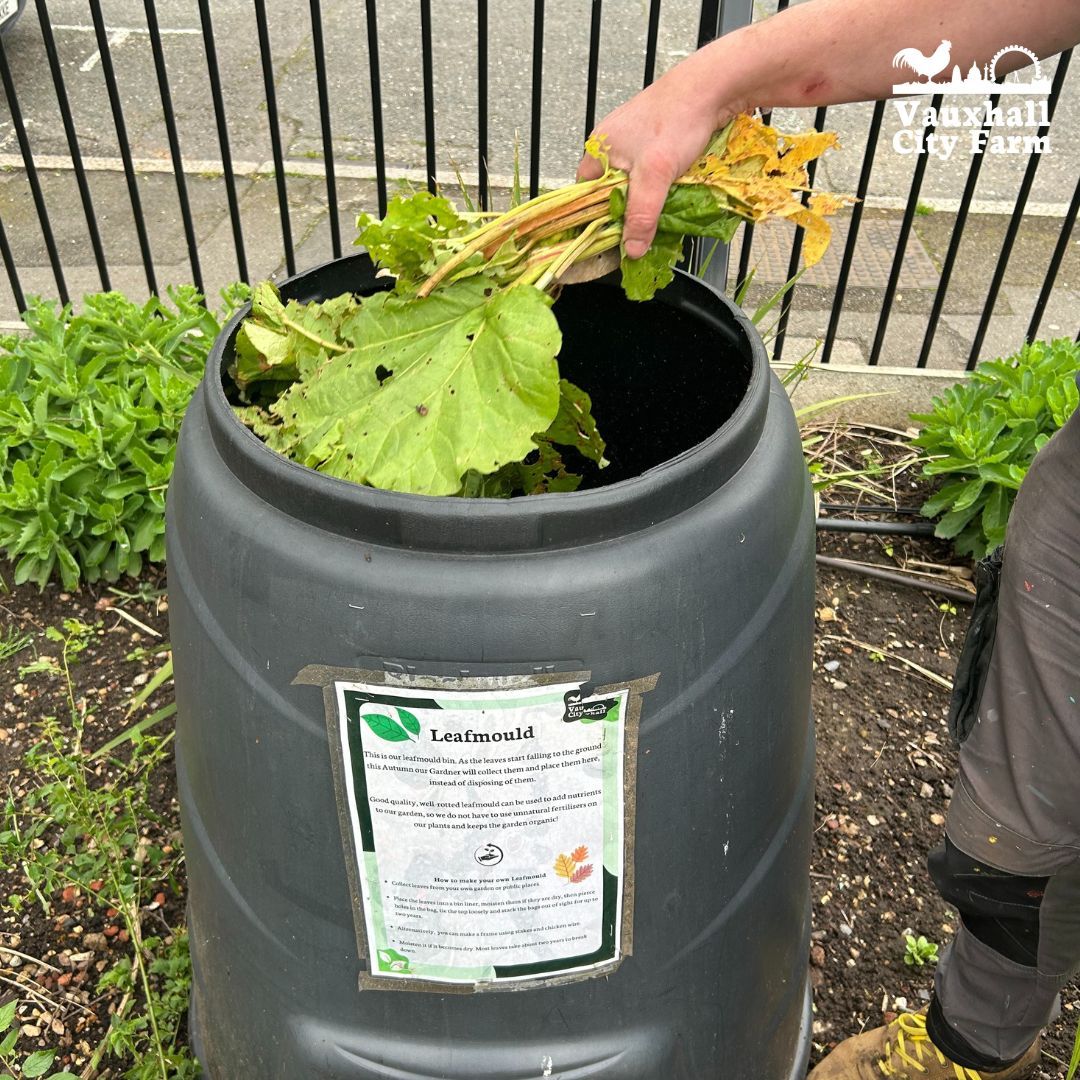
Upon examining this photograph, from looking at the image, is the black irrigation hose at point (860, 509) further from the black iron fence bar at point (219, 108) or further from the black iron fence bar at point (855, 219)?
the black iron fence bar at point (219, 108)

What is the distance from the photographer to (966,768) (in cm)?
161

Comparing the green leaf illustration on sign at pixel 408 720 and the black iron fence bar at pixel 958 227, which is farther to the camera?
the black iron fence bar at pixel 958 227

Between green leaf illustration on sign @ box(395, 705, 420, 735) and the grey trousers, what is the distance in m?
0.88

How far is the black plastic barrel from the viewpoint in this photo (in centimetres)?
108

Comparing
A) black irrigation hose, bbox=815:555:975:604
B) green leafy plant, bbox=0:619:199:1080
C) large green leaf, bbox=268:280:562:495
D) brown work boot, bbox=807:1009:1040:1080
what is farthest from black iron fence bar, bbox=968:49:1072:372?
green leafy plant, bbox=0:619:199:1080

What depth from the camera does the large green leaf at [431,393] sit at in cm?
112

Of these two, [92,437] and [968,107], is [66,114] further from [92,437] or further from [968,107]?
[968,107]

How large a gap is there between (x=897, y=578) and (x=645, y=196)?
179 cm

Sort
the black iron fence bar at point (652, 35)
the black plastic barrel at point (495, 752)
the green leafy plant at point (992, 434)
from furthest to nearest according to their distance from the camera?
the black iron fence bar at point (652, 35)
the green leafy plant at point (992, 434)
the black plastic barrel at point (495, 752)

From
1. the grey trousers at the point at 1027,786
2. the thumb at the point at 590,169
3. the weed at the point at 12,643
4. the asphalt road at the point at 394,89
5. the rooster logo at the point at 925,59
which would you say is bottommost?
the asphalt road at the point at 394,89

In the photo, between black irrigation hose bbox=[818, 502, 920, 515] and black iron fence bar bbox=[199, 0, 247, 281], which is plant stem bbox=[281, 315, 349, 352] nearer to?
black iron fence bar bbox=[199, 0, 247, 281]

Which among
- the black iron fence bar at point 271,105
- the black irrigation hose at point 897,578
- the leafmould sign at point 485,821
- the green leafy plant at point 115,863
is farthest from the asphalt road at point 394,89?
the leafmould sign at point 485,821

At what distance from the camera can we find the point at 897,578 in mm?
2791

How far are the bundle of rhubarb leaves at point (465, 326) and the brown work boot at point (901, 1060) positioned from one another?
1.14 m
